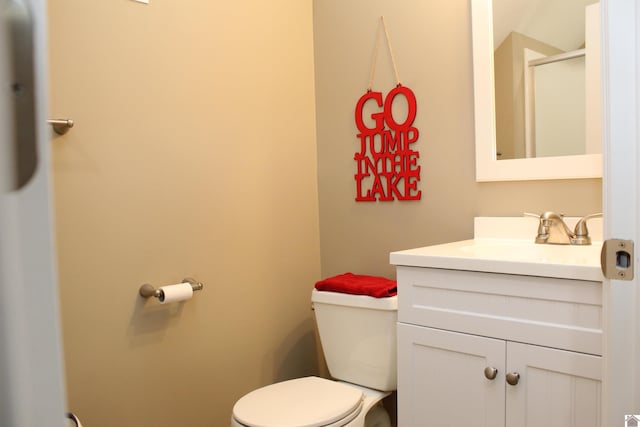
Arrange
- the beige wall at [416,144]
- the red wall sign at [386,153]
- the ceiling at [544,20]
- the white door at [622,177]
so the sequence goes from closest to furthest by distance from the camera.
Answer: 1. the white door at [622,177]
2. the ceiling at [544,20]
3. the beige wall at [416,144]
4. the red wall sign at [386,153]

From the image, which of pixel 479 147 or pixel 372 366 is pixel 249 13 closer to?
pixel 479 147

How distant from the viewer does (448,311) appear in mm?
1406

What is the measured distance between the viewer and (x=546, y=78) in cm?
172

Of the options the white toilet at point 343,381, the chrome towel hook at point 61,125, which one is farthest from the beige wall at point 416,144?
the chrome towel hook at point 61,125

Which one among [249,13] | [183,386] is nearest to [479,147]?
[249,13]

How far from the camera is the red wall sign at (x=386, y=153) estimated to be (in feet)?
6.56

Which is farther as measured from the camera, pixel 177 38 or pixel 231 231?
pixel 231 231

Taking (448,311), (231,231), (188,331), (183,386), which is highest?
(231,231)

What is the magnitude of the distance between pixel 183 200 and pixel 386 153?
0.85 meters

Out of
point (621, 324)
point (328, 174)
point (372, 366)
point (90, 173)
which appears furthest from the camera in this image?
point (328, 174)

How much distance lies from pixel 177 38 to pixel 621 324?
1.60m

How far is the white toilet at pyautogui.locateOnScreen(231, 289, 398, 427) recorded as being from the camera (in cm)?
149

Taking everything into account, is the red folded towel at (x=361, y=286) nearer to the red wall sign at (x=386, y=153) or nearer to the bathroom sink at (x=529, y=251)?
the bathroom sink at (x=529, y=251)

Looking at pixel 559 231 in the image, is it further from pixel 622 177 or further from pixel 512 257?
pixel 622 177
